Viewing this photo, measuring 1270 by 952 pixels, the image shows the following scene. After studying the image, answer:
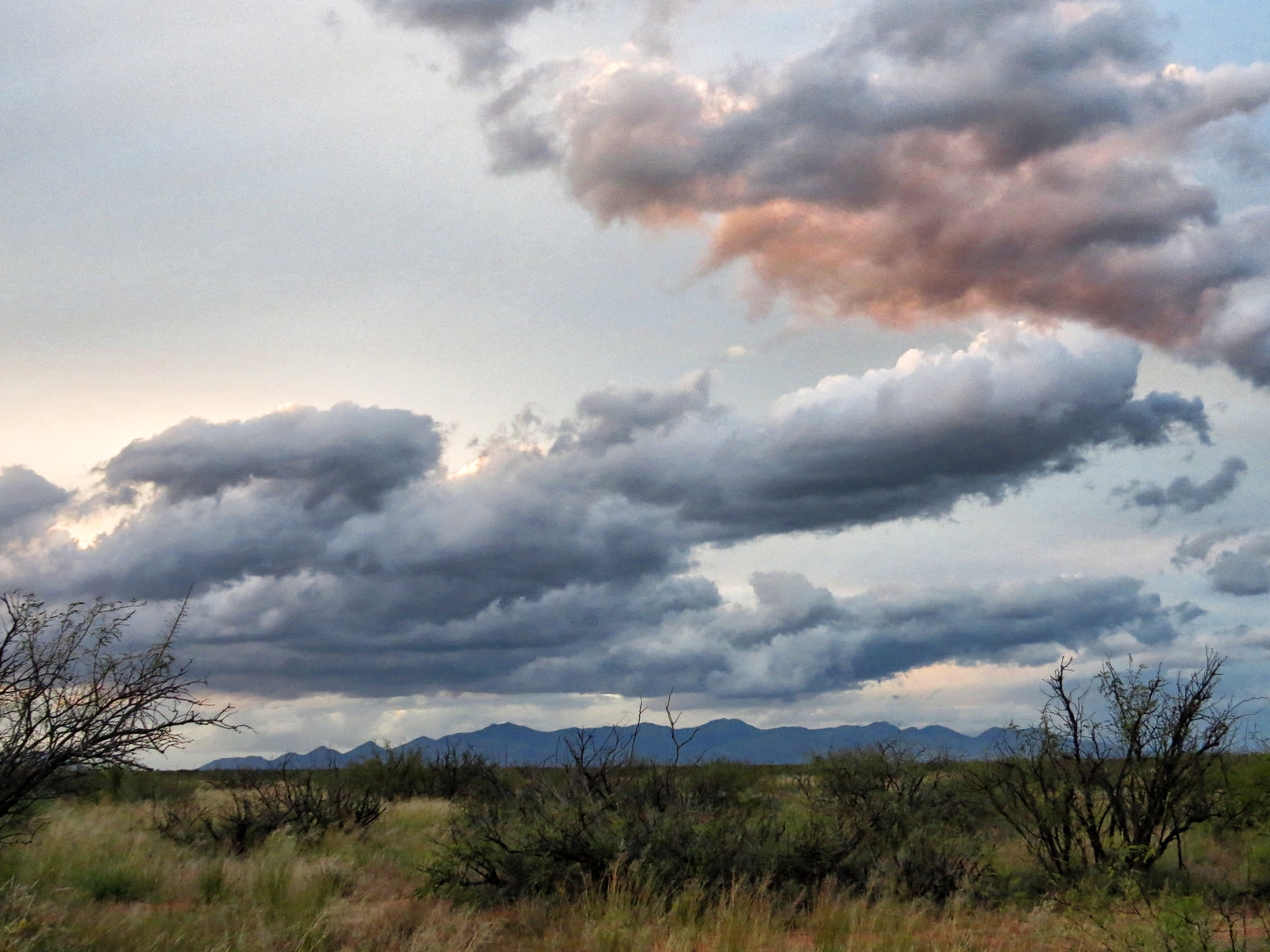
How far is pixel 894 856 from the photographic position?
1659 cm

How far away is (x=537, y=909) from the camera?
45.2ft

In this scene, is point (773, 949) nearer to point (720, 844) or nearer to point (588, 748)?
point (720, 844)

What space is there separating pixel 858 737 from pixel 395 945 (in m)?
24.3

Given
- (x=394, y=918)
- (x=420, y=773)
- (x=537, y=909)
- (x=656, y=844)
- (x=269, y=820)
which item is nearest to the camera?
(x=394, y=918)

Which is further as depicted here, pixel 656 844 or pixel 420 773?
pixel 420 773

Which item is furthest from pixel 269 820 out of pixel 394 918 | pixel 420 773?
pixel 420 773

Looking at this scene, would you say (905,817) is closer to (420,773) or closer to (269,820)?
(269,820)

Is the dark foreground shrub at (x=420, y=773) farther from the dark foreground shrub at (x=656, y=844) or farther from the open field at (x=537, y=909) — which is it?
the dark foreground shrub at (x=656, y=844)

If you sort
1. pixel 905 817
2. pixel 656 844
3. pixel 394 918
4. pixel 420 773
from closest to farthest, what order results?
pixel 394 918 → pixel 656 844 → pixel 905 817 → pixel 420 773

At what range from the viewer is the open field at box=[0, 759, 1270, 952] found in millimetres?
11695

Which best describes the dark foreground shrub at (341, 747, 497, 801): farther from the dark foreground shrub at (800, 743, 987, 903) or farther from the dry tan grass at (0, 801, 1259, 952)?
the dry tan grass at (0, 801, 1259, 952)

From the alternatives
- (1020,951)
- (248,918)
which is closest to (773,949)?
(1020,951)

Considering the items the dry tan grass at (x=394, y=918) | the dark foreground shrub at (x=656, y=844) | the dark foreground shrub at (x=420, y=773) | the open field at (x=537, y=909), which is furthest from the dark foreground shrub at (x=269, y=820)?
the dark foreground shrub at (x=420, y=773)

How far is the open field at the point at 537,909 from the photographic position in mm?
11695
